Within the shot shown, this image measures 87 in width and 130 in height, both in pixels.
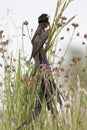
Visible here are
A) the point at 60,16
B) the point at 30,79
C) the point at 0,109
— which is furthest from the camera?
the point at 0,109

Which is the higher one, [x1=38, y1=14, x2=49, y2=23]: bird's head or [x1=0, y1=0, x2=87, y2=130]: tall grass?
[x1=38, y1=14, x2=49, y2=23]: bird's head

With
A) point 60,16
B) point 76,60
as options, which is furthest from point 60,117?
point 60,16

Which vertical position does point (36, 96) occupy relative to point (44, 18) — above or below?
below

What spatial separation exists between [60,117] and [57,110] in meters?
0.05

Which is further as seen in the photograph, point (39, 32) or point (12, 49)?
point (12, 49)

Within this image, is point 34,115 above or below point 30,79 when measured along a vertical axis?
below

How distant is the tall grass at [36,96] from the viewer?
2797mm

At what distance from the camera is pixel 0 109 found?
3.32m

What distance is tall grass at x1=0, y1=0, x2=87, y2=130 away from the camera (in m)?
2.80

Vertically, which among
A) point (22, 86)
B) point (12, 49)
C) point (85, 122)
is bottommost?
point (85, 122)

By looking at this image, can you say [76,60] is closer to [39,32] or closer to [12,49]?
[39,32]

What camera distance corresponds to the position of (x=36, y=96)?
3164 millimetres

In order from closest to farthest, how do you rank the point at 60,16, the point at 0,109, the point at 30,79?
the point at 30,79
the point at 60,16
the point at 0,109

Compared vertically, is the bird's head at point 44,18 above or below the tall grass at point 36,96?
above
